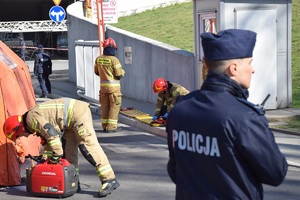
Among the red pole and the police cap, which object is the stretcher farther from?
the police cap

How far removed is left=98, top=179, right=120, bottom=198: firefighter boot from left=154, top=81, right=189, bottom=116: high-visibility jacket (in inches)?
→ 144

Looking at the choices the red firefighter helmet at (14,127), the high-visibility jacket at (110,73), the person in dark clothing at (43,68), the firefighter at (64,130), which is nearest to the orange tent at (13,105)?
the firefighter at (64,130)

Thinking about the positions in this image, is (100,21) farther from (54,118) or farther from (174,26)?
(174,26)

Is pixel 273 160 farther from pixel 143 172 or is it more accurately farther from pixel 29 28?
pixel 29 28

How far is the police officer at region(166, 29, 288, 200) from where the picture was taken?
3.35 meters

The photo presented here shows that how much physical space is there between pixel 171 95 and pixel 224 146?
920 cm

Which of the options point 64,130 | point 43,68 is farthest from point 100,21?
point 64,130

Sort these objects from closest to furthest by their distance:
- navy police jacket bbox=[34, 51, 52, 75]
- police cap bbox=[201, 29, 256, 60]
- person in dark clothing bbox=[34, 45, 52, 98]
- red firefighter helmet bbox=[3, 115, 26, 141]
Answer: police cap bbox=[201, 29, 256, 60] → red firefighter helmet bbox=[3, 115, 26, 141] → person in dark clothing bbox=[34, 45, 52, 98] → navy police jacket bbox=[34, 51, 52, 75]

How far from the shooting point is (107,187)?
8.67 meters

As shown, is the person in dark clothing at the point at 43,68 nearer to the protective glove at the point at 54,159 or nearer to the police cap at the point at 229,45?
the protective glove at the point at 54,159

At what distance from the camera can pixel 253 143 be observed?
3.32 metres

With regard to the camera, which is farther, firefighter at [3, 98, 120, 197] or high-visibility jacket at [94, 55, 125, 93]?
high-visibility jacket at [94, 55, 125, 93]

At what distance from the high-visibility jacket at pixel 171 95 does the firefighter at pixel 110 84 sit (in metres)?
1.13

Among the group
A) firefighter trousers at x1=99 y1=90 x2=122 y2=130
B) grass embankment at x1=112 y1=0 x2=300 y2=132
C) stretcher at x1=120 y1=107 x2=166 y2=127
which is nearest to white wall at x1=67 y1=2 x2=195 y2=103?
stretcher at x1=120 y1=107 x2=166 y2=127
